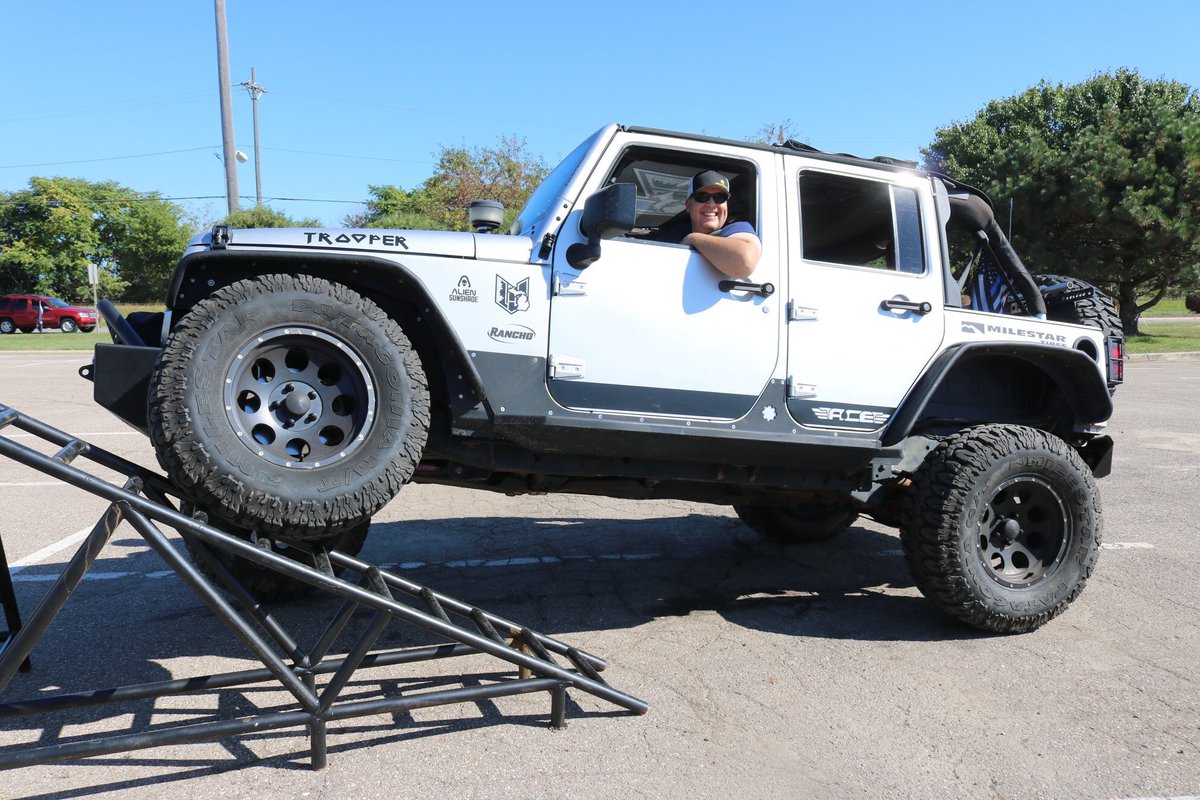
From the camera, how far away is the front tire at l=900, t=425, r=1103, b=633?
149 inches

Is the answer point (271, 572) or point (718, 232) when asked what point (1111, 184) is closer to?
point (718, 232)

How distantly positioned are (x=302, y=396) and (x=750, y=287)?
1.90 metres

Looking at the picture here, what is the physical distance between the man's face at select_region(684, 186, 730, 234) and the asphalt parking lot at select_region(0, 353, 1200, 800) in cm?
196

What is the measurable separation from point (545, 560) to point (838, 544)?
2.10 metres

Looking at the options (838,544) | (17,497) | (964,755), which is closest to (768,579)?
(838,544)

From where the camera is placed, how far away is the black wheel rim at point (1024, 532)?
3994 millimetres

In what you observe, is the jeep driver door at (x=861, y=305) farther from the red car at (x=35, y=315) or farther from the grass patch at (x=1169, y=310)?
the grass patch at (x=1169, y=310)

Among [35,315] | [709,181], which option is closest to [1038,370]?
[709,181]

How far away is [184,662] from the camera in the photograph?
356 centimetres

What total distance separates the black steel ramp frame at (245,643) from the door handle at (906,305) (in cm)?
208

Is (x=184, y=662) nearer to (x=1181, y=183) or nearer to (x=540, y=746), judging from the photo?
(x=540, y=746)

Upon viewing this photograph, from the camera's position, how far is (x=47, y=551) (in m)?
5.09

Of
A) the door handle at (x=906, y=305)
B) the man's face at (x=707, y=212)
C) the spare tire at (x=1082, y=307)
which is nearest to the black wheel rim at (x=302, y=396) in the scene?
the man's face at (x=707, y=212)

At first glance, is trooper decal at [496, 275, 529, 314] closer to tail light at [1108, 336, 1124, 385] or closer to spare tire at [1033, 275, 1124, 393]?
spare tire at [1033, 275, 1124, 393]
